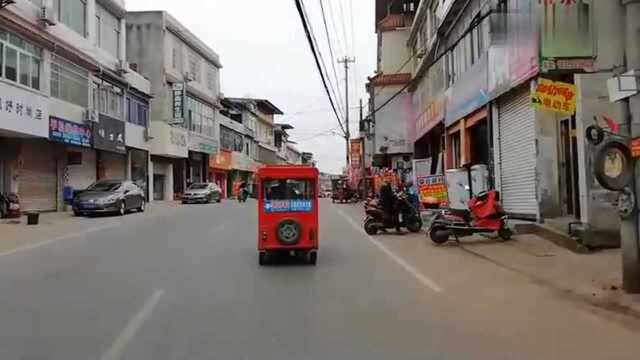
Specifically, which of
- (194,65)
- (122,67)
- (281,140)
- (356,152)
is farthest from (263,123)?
(122,67)

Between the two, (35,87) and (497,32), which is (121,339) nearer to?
(497,32)

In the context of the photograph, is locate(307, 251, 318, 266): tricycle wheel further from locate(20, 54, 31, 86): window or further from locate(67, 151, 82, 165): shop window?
locate(67, 151, 82, 165): shop window

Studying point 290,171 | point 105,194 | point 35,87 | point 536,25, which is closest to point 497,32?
point 536,25

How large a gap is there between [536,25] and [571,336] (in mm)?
9479

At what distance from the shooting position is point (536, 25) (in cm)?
1441

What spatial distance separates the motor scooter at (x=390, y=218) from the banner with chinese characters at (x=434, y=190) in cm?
362

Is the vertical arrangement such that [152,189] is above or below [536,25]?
below

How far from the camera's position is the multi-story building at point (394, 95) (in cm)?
4725

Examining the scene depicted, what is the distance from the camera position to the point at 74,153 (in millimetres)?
32938

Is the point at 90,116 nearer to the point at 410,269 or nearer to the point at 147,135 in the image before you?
the point at 147,135

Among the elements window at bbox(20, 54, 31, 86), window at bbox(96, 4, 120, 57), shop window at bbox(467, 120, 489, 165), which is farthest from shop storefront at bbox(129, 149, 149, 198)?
shop window at bbox(467, 120, 489, 165)

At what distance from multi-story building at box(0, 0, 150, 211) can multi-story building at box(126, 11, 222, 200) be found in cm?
542

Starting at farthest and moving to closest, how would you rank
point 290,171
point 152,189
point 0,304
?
point 152,189, point 290,171, point 0,304

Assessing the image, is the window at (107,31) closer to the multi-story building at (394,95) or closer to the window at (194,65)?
the window at (194,65)
